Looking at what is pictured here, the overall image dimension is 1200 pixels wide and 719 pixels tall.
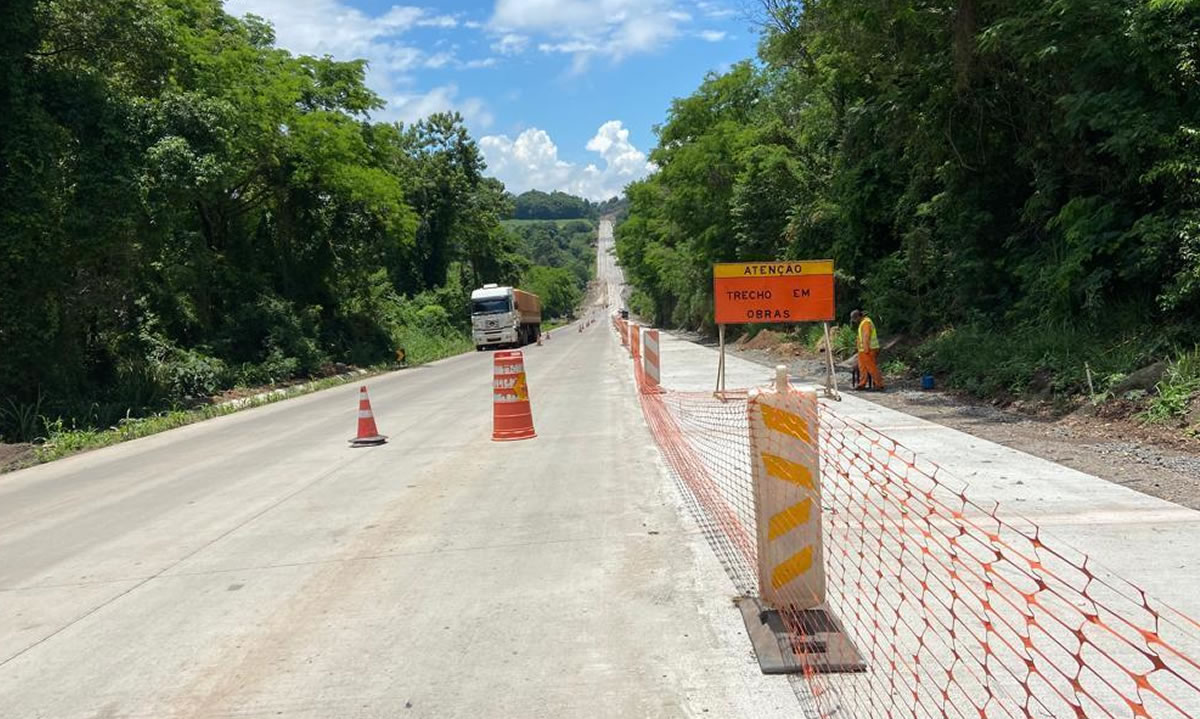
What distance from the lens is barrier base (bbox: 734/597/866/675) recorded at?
3.78 metres

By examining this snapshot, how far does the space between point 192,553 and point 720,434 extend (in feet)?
22.3

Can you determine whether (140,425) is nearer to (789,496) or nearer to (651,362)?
(651,362)

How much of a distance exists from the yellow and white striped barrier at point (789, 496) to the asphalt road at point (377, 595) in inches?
16.6

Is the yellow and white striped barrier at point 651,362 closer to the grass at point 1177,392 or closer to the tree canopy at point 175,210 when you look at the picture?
the grass at point 1177,392

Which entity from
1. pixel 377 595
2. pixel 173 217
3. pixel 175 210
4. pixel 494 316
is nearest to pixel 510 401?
pixel 377 595

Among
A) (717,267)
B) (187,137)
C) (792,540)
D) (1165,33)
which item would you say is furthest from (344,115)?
(792,540)

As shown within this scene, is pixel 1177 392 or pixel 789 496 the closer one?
pixel 789 496

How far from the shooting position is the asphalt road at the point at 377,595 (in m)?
3.81

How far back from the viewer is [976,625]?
4.31 metres

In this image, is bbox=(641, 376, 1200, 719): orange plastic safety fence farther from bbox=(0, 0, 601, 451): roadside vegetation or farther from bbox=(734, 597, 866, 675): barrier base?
bbox=(0, 0, 601, 451): roadside vegetation

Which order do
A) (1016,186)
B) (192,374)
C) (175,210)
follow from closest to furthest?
(1016,186)
(175,210)
(192,374)

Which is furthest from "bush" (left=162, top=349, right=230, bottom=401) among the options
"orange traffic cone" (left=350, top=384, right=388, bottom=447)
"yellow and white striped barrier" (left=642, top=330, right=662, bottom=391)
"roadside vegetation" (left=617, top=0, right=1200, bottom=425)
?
"roadside vegetation" (left=617, top=0, right=1200, bottom=425)

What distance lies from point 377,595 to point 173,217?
1828 centimetres

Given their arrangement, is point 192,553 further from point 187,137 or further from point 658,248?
point 658,248
